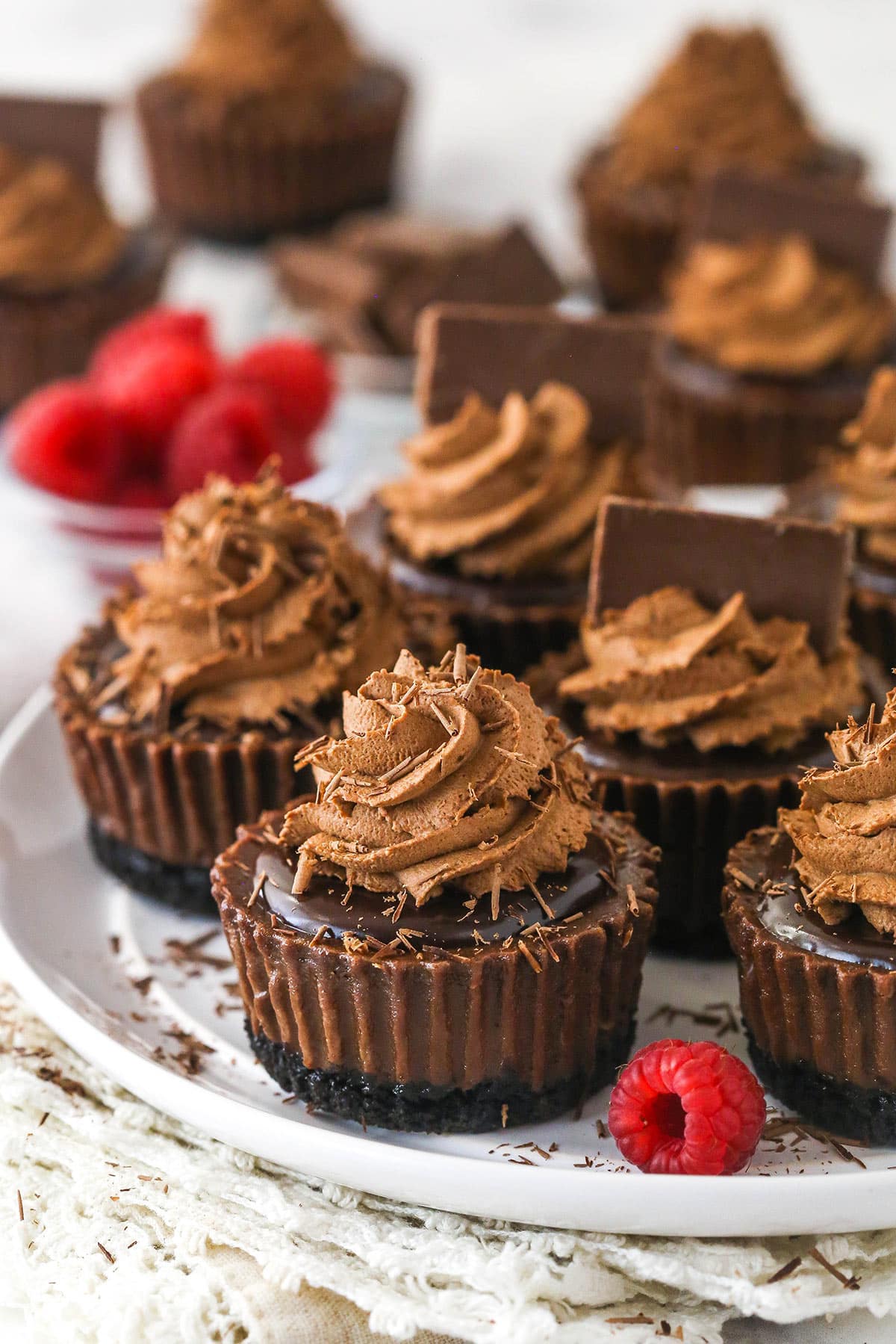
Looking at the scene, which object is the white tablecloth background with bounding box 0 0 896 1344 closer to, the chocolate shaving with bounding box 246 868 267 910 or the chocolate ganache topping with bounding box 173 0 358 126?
the chocolate ganache topping with bounding box 173 0 358 126

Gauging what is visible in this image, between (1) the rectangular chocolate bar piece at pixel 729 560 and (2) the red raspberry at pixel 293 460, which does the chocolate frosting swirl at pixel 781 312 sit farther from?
(1) the rectangular chocolate bar piece at pixel 729 560

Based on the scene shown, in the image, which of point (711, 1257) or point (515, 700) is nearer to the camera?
point (711, 1257)

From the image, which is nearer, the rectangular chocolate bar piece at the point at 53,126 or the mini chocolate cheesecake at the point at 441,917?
the mini chocolate cheesecake at the point at 441,917

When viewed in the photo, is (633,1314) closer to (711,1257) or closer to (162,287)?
(711,1257)

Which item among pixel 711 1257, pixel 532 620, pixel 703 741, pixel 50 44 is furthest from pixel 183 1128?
pixel 50 44

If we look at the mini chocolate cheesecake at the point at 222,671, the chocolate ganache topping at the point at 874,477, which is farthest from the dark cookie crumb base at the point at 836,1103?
the chocolate ganache topping at the point at 874,477

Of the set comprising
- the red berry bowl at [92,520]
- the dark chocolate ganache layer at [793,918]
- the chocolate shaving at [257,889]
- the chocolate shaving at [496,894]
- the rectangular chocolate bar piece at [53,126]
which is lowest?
the red berry bowl at [92,520]

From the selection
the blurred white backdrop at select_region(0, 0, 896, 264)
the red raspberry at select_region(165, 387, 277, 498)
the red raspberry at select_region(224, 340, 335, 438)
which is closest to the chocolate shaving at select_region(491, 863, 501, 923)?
the red raspberry at select_region(165, 387, 277, 498)
